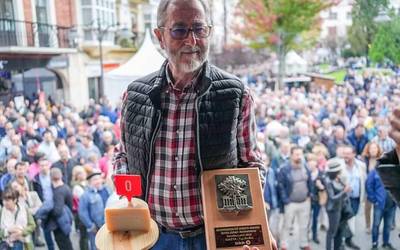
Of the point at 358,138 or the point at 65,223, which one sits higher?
the point at 358,138

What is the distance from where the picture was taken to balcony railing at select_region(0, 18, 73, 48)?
5.72 ft

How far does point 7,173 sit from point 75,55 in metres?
0.62

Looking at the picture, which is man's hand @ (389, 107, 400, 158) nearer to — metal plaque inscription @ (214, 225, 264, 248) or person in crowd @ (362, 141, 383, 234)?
metal plaque inscription @ (214, 225, 264, 248)

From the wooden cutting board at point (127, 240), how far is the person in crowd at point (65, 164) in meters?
1.58

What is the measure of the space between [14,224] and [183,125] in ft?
4.08

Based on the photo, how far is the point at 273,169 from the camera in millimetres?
2719

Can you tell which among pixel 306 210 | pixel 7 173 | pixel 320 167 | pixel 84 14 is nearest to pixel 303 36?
pixel 320 167

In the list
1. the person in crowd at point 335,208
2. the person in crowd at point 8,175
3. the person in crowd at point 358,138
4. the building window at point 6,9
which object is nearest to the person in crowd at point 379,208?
the person in crowd at point 335,208

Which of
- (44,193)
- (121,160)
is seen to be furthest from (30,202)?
(121,160)

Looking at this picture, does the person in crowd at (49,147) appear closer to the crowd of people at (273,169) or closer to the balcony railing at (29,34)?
the crowd of people at (273,169)

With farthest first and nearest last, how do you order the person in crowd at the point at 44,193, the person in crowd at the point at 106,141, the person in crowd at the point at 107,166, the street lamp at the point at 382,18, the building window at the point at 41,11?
1. the person in crowd at the point at 106,141
2. the person in crowd at the point at 107,166
3. the street lamp at the point at 382,18
4. the person in crowd at the point at 44,193
5. the building window at the point at 41,11

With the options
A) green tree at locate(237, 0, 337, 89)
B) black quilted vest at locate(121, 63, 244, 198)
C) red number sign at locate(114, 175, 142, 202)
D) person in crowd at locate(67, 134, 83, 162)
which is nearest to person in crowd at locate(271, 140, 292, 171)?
green tree at locate(237, 0, 337, 89)

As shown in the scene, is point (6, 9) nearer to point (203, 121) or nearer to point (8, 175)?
point (8, 175)

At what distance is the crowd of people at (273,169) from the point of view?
6.53 feet
